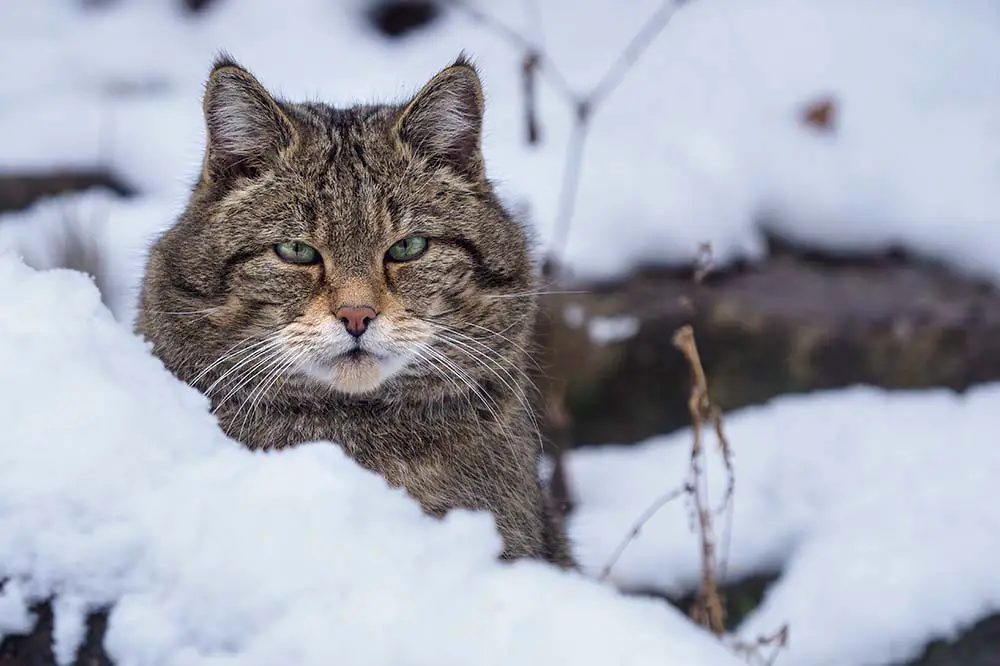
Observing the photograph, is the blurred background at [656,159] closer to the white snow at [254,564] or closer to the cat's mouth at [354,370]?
the cat's mouth at [354,370]

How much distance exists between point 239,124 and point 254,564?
4.32 ft

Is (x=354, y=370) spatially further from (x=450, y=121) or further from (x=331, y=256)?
(x=450, y=121)

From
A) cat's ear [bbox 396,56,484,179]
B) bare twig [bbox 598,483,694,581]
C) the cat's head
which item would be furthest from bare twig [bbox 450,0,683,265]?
the cat's head

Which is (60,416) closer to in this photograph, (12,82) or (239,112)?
(239,112)

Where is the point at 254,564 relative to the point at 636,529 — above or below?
above

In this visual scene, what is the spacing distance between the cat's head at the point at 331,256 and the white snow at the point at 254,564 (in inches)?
29.1

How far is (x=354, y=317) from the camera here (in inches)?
95.2

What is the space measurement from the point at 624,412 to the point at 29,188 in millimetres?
2680

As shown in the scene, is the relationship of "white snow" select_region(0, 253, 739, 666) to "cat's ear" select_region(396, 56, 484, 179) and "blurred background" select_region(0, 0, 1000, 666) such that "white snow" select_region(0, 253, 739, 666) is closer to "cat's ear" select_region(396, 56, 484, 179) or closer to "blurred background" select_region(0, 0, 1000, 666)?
"cat's ear" select_region(396, 56, 484, 179)

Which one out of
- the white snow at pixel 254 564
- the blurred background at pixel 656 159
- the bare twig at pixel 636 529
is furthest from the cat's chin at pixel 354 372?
the blurred background at pixel 656 159

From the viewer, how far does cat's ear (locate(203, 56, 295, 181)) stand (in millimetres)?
2537

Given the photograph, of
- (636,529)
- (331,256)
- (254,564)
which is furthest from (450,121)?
(254,564)

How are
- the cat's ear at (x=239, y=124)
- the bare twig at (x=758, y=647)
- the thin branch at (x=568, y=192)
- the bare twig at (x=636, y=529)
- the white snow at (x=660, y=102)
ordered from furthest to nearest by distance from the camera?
the white snow at (x=660, y=102) → the thin branch at (x=568, y=192) → the bare twig at (x=636, y=529) → the bare twig at (x=758, y=647) → the cat's ear at (x=239, y=124)

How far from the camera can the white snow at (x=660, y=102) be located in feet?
15.9
